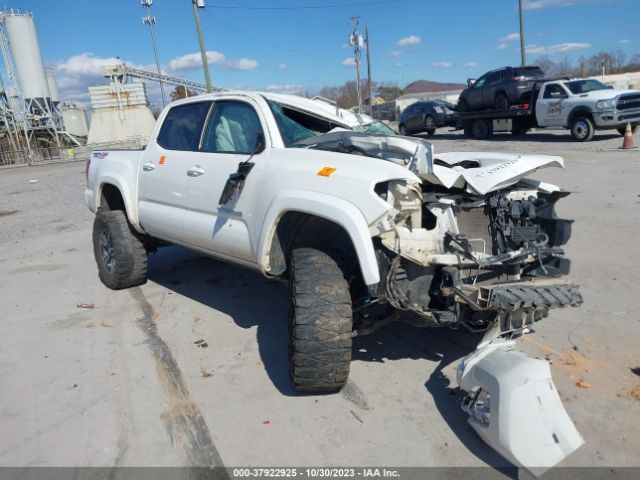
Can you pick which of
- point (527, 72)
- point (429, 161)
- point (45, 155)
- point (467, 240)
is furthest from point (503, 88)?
point (45, 155)

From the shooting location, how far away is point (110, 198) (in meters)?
6.15

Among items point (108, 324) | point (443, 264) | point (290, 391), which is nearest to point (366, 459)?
point (290, 391)

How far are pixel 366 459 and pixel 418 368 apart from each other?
3.51 ft

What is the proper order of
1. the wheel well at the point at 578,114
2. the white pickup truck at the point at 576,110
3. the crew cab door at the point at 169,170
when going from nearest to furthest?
the crew cab door at the point at 169,170, the white pickup truck at the point at 576,110, the wheel well at the point at 578,114

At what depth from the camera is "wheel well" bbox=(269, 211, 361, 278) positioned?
3.62 meters

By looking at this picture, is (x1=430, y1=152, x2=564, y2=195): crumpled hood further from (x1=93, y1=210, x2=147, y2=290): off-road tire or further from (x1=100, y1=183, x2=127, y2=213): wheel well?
(x1=100, y1=183, x2=127, y2=213): wheel well

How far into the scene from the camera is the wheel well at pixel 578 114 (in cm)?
1614

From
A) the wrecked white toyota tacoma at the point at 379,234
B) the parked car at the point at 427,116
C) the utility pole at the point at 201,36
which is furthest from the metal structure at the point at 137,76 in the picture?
the wrecked white toyota tacoma at the point at 379,234

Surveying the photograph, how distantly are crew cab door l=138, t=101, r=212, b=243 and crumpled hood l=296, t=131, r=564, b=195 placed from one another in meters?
1.32

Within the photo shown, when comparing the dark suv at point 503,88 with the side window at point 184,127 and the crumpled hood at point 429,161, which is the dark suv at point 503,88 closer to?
the side window at point 184,127

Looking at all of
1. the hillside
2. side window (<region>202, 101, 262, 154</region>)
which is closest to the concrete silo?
side window (<region>202, 101, 262, 154</region>)

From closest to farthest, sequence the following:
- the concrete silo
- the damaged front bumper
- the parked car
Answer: the damaged front bumper → the parked car → the concrete silo

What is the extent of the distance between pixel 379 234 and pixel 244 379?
1.52 m

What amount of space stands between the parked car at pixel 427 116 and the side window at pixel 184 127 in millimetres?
19573
